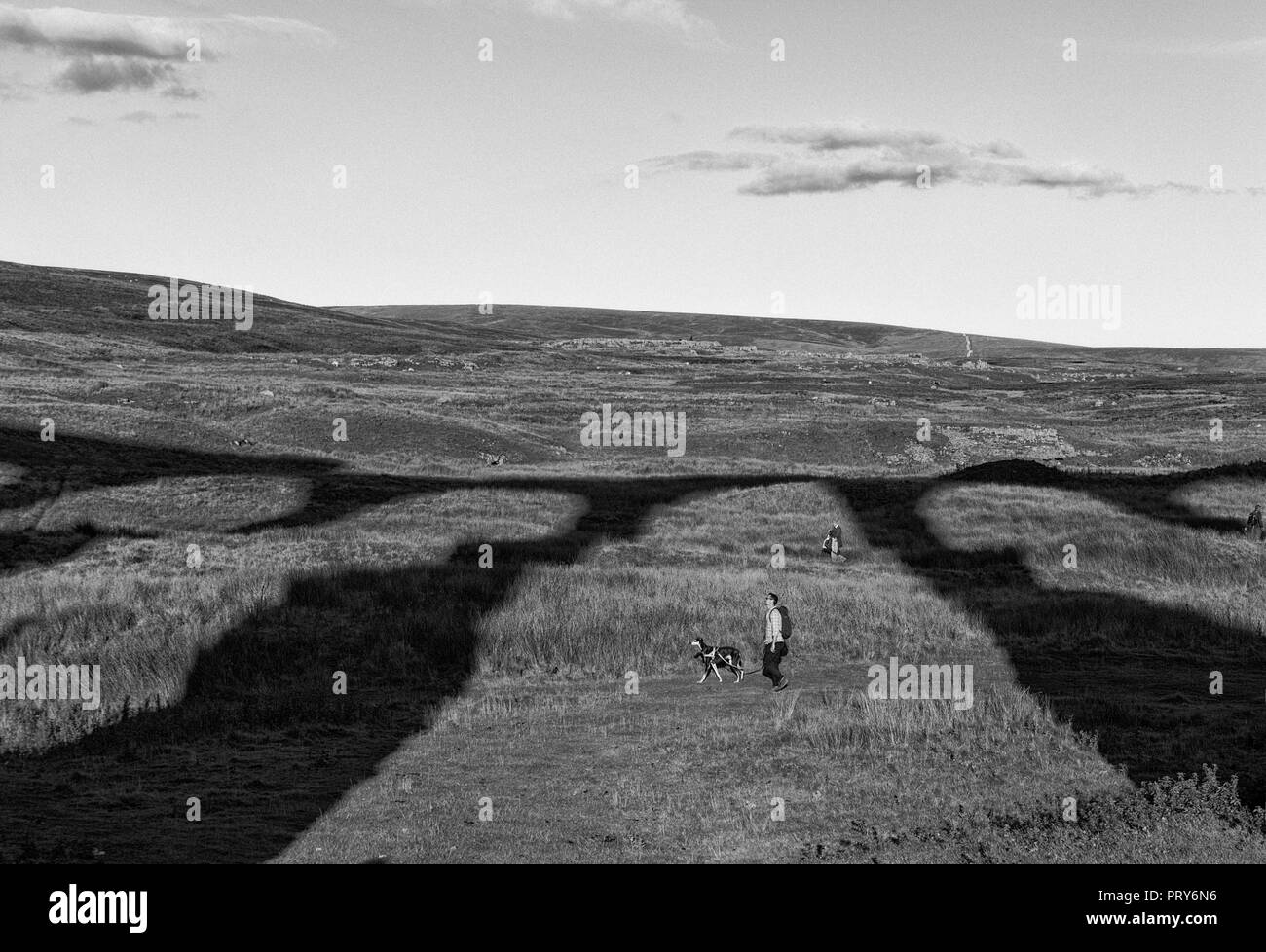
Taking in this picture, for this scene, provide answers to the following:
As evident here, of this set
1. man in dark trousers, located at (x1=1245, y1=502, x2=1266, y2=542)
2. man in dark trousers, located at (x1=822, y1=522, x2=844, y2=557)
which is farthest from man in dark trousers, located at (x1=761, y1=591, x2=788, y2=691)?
man in dark trousers, located at (x1=1245, y1=502, x2=1266, y2=542)

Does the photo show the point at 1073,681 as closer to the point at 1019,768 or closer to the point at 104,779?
the point at 1019,768

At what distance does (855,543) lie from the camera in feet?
139

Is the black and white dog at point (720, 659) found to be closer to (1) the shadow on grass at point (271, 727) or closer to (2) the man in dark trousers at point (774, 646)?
(2) the man in dark trousers at point (774, 646)

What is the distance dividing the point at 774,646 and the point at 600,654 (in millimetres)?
4178

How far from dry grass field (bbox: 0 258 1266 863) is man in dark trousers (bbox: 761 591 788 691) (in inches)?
21.7

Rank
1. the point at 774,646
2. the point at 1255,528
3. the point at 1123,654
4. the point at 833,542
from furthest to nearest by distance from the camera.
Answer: the point at 1255,528 < the point at 833,542 < the point at 1123,654 < the point at 774,646

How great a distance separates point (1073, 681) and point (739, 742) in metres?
7.93

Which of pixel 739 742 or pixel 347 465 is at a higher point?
pixel 347 465

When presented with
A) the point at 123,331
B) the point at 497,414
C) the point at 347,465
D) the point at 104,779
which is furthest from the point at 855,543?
the point at 123,331

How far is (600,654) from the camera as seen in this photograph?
2434 centimetres

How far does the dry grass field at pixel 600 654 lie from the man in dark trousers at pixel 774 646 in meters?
0.55

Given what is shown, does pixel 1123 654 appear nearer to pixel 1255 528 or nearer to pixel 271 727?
pixel 271 727

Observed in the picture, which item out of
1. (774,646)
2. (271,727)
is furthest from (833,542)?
(271,727)

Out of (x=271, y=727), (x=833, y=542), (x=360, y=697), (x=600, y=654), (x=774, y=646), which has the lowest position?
(x=271, y=727)
